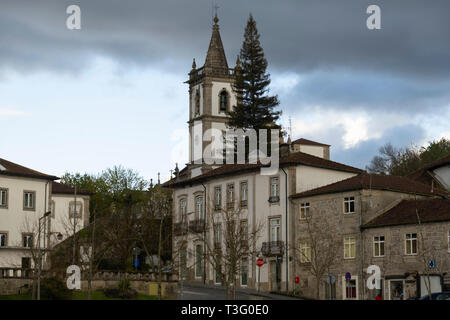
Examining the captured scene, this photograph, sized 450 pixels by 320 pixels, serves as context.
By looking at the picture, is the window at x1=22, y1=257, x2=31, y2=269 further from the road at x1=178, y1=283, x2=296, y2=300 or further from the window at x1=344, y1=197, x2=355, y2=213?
the window at x1=344, y1=197, x2=355, y2=213

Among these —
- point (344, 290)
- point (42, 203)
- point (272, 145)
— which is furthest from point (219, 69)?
point (344, 290)

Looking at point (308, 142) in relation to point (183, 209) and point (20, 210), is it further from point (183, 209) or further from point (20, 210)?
point (20, 210)

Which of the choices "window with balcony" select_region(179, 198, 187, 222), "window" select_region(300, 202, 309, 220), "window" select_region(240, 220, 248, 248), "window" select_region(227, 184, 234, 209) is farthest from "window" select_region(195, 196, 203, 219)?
"window" select_region(300, 202, 309, 220)

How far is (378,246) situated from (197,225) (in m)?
20.0

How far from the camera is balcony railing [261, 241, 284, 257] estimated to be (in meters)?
64.9

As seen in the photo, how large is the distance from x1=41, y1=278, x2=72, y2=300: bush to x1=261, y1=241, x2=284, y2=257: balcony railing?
18.0 meters

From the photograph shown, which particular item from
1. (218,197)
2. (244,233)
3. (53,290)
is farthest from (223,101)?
(53,290)

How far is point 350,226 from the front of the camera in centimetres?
6006

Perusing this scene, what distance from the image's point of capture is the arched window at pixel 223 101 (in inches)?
4392

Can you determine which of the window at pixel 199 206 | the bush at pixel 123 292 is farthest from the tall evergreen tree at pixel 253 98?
the bush at pixel 123 292
